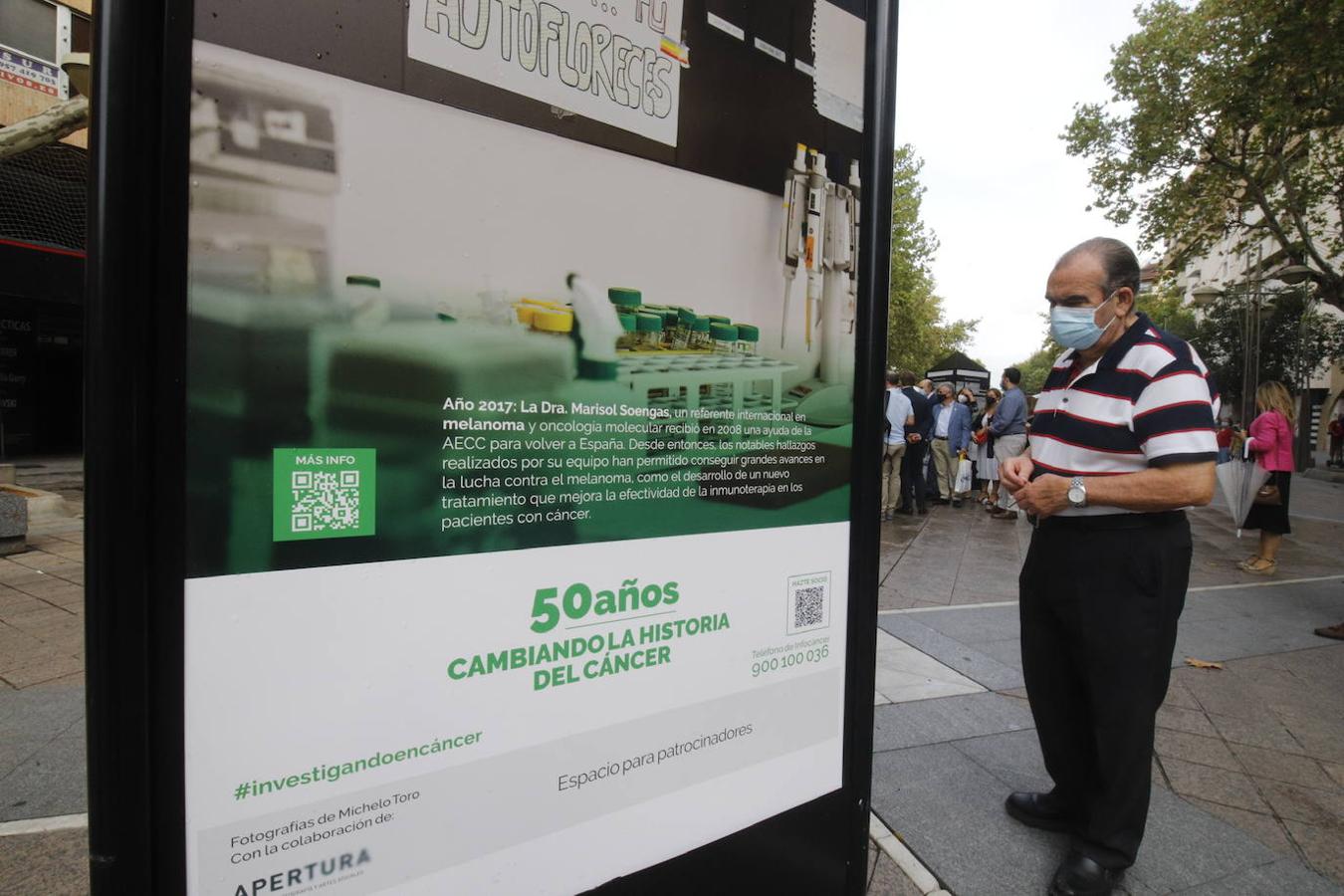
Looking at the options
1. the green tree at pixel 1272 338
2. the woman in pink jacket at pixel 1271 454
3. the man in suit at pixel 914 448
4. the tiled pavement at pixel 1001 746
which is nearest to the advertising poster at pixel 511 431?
the tiled pavement at pixel 1001 746

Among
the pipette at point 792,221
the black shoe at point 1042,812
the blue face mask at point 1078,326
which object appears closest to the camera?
the pipette at point 792,221

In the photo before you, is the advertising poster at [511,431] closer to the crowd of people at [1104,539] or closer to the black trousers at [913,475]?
the crowd of people at [1104,539]

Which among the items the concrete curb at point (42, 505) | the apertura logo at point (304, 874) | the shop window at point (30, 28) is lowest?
the concrete curb at point (42, 505)

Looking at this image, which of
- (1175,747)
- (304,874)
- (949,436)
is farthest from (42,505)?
(949,436)

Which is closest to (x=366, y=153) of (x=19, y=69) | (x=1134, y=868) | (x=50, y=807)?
(x=50, y=807)

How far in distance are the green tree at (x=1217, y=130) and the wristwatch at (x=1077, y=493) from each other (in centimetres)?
1112

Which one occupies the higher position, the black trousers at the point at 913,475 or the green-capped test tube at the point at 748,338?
the green-capped test tube at the point at 748,338

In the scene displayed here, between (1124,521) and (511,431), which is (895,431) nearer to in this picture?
(1124,521)

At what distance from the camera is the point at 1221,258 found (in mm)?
50969

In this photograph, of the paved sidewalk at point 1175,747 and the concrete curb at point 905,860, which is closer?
the concrete curb at point 905,860

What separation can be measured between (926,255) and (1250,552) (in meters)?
32.0

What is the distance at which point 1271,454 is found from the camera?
20.7ft

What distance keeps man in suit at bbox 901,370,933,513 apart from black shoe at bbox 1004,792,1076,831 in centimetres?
700

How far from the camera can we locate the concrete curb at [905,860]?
2156mm
